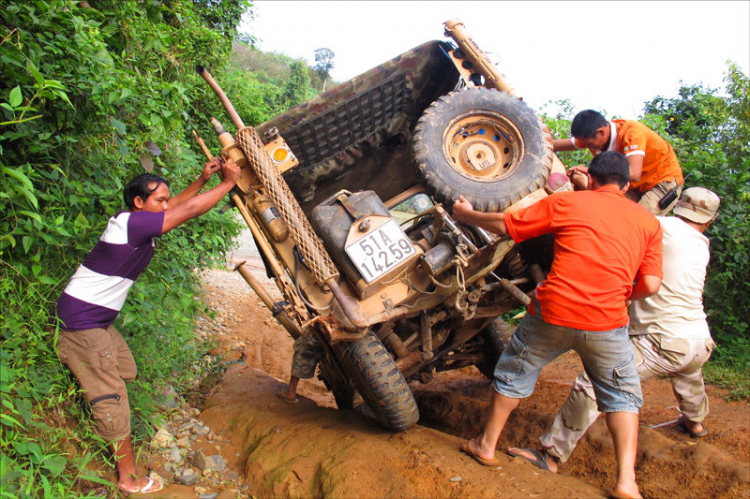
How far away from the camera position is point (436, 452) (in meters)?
3.29

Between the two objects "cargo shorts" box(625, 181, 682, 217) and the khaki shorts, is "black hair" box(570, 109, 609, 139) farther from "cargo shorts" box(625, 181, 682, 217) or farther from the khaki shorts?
the khaki shorts

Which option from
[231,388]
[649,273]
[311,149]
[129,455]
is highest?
[311,149]

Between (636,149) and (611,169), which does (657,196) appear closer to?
(636,149)

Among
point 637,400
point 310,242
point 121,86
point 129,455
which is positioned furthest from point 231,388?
point 637,400

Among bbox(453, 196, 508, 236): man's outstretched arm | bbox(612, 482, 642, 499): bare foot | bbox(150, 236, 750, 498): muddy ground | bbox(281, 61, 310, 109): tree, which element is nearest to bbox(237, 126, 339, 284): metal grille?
bbox(453, 196, 508, 236): man's outstretched arm

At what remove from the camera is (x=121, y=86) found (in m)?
2.88

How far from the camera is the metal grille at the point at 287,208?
3135 mm

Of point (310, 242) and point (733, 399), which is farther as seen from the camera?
point (733, 399)

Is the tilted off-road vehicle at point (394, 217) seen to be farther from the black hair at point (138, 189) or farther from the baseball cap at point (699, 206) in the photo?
the baseball cap at point (699, 206)

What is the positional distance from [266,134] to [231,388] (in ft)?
8.71

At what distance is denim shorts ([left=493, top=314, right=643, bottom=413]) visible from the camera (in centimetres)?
288

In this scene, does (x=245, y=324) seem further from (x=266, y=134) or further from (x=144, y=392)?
(x=266, y=134)

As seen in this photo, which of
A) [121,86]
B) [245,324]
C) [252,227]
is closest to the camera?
[121,86]

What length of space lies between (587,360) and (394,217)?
1.56m
